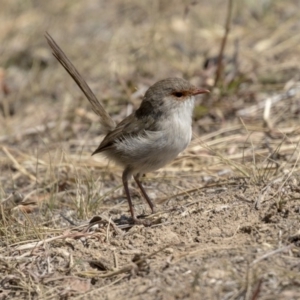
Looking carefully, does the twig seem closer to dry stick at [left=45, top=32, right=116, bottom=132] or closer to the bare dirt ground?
the bare dirt ground

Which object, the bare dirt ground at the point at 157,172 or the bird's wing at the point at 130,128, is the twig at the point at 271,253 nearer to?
the bare dirt ground at the point at 157,172

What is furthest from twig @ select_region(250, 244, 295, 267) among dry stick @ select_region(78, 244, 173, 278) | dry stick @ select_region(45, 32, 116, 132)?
dry stick @ select_region(45, 32, 116, 132)

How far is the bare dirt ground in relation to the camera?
4.11m

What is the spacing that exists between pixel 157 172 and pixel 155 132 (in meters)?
1.42

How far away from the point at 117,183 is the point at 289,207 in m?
2.40

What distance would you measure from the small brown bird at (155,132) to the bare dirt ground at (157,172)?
1.33 feet

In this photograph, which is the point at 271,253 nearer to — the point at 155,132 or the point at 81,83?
the point at 155,132

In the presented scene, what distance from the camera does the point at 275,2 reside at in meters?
9.88

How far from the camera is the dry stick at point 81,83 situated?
19.4ft

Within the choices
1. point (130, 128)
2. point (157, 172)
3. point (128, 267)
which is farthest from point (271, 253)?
point (157, 172)

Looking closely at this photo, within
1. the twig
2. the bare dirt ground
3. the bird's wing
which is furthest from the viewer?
the bird's wing

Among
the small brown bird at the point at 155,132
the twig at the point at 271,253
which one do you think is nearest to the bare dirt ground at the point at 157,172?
the twig at the point at 271,253

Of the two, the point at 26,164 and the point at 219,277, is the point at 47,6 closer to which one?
the point at 26,164

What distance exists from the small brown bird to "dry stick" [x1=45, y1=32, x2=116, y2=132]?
516 mm
